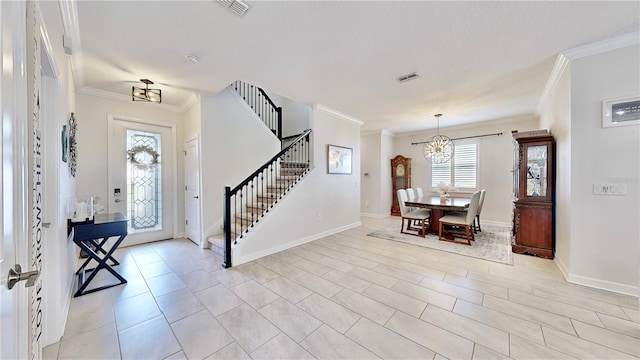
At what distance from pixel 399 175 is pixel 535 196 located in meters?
3.76

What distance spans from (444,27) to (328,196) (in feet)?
11.1

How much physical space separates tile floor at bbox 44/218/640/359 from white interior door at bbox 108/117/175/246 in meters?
1.31

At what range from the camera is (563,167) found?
296 centimetres

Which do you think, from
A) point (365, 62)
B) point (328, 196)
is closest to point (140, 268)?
point (328, 196)

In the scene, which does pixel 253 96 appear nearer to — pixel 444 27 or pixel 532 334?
pixel 444 27

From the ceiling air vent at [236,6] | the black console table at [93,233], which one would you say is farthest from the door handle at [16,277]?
the black console table at [93,233]

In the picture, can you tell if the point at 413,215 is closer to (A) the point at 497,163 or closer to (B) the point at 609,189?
(B) the point at 609,189

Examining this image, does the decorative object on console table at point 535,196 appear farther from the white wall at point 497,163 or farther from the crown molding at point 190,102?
the crown molding at point 190,102

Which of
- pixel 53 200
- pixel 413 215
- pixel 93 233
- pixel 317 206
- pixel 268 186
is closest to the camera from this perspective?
pixel 53 200

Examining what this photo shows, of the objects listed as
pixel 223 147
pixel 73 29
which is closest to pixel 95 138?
pixel 223 147

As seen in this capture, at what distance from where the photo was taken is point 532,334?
1820mm

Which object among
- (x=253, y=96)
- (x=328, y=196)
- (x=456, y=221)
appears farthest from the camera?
(x=253, y=96)

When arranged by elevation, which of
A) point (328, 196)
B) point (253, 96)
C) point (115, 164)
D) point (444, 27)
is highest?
point (253, 96)

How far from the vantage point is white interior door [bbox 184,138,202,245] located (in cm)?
412
